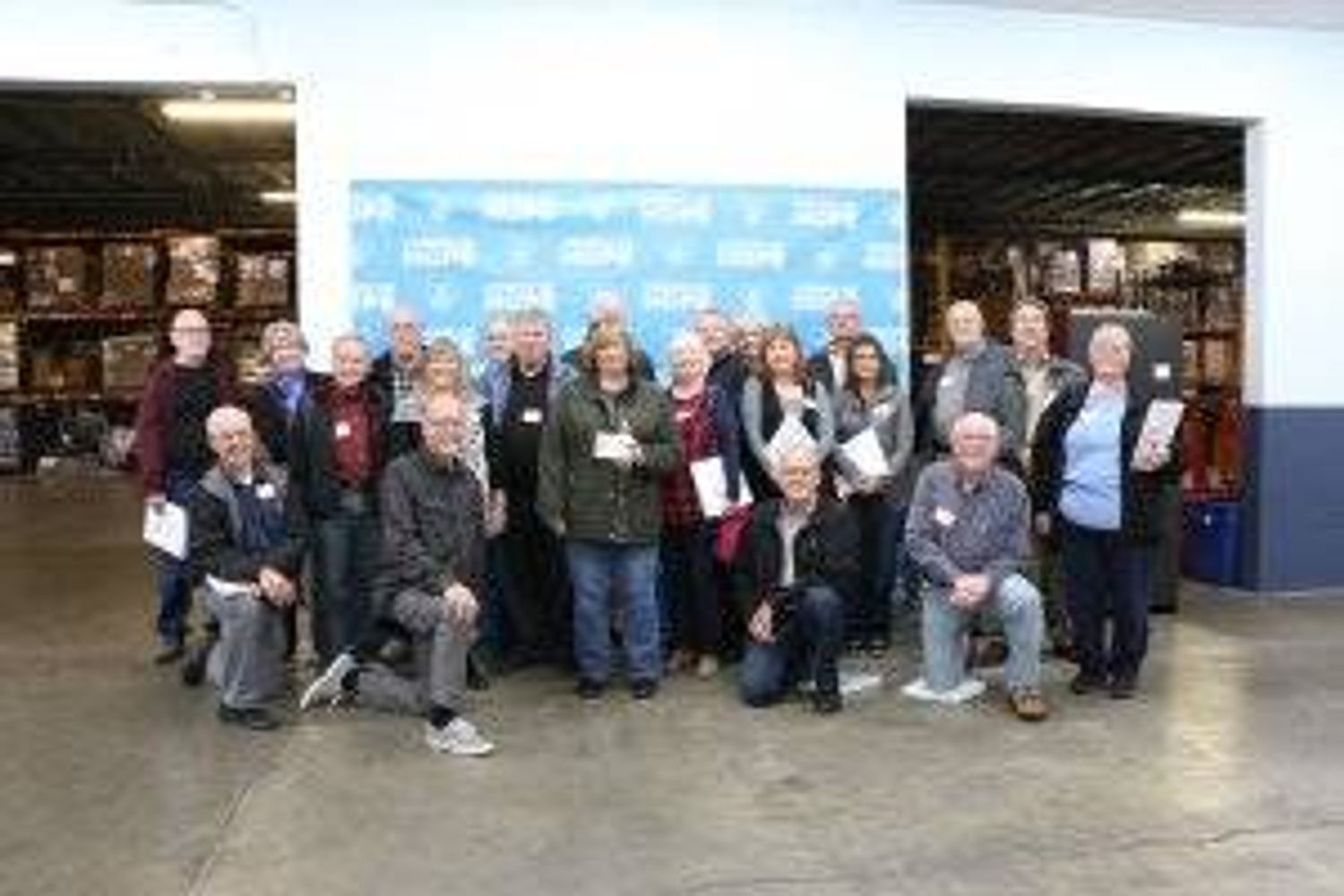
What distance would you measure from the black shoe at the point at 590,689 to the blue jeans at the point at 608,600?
1 centimetres

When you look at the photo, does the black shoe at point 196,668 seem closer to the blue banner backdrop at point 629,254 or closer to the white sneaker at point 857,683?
the blue banner backdrop at point 629,254

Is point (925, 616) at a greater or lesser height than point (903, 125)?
lesser

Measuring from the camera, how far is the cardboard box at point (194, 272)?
14.1 meters

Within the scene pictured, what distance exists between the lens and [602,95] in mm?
7445

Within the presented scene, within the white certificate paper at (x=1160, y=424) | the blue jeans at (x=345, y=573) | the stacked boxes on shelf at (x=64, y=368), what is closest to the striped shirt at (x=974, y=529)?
the white certificate paper at (x=1160, y=424)

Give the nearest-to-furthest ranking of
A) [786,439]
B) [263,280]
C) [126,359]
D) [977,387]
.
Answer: [786,439] < [977,387] < [263,280] < [126,359]

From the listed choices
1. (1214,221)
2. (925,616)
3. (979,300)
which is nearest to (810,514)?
(925,616)

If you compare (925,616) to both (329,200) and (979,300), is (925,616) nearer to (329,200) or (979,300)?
(329,200)

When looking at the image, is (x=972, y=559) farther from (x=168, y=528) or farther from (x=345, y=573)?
(x=168, y=528)

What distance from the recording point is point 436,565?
5.77m

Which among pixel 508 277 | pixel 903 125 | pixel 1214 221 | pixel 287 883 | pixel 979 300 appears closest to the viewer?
pixel 287 883

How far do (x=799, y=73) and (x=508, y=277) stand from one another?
1.63 m

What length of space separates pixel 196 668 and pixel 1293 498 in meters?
5.53

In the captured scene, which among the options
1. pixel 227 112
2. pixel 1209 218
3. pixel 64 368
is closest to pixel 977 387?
pixel 227 112
